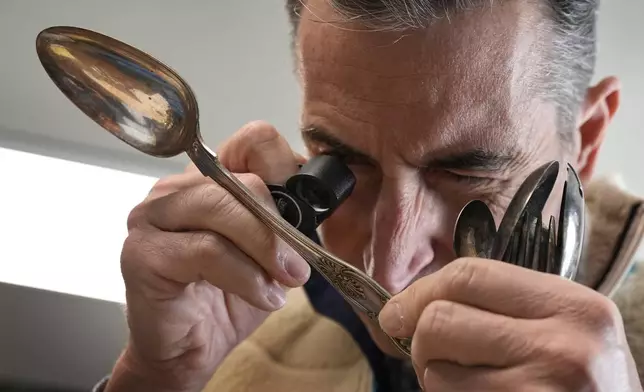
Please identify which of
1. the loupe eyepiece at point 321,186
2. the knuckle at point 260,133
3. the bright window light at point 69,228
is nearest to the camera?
the loupe eyepiece at point 321,186

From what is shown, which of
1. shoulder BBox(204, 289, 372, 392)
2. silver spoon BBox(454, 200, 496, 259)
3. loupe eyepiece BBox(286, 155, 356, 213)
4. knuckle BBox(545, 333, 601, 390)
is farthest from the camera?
shoulder BBox(204, 289, 372, 392)

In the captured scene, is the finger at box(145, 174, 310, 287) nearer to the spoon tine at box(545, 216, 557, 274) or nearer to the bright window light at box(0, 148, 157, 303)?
the spoon tine at box(545, 216, 557, 274)

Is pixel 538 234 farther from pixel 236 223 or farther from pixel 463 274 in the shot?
pixel 236 223

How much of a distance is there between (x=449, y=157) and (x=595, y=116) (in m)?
0.25

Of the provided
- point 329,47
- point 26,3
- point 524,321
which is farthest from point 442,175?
point 26,3

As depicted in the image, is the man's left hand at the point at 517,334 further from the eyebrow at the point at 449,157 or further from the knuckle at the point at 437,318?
the eyebrow at the point at 449,157

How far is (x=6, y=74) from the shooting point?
3.38ft

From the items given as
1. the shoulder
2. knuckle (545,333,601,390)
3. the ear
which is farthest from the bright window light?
knuckle (545,333,601,390)

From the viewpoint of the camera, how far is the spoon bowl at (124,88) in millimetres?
601

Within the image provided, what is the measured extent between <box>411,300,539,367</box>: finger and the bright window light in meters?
0.70

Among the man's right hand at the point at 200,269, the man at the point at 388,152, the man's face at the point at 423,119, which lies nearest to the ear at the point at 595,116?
the man at the point at 388,152

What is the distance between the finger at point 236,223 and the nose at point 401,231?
0.32 ft

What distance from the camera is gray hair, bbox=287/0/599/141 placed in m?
0.61

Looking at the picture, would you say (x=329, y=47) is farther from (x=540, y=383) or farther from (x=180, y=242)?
(x=540, y=383)
